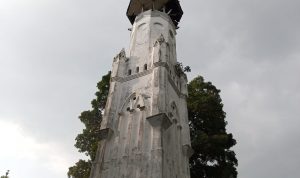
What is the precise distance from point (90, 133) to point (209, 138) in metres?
7.94

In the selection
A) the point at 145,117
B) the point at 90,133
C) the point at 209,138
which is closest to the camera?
the point at 145,117

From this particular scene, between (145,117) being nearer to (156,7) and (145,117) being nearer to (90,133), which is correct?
(90,133)

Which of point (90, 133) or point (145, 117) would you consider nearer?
point (145, 117)

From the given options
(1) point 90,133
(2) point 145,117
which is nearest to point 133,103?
(2) point 145,117

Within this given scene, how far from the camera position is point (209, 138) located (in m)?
20.0

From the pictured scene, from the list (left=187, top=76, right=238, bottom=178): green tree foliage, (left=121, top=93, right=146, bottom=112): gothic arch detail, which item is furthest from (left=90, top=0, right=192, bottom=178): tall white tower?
(left=187, top=76, right=238, bottom=178): green tree foliage

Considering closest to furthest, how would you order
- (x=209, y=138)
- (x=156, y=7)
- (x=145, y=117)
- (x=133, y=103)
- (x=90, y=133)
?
(x=145, y=117) → (x=133, y=103) → (x=209, y=138) → (x=90, y=133) → (x=156, y=7)

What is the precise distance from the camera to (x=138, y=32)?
937 inches

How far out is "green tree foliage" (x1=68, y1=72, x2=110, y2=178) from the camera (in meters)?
19.8

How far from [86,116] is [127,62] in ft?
16.0

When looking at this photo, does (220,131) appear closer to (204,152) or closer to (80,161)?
(204,152)

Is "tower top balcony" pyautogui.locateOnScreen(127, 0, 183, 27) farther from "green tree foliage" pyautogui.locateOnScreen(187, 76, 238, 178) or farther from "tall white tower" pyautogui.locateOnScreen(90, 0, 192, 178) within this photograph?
"green tree foliage" pyautogui.locateOnScreen(187, 76, 238, 178)

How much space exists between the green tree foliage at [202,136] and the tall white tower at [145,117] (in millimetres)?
2364

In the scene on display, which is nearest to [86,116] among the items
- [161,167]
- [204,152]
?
[204,152]
